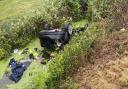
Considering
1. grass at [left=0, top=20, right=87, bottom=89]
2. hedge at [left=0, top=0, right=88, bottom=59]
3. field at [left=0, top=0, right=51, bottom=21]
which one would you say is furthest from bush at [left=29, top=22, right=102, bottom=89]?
field at [left=0, top=0, right=51, bottom=21]

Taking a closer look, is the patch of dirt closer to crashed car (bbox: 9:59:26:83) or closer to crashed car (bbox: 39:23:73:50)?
crashed car (bbox: 39:23:73:50)

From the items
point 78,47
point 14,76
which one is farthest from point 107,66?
point 14,76

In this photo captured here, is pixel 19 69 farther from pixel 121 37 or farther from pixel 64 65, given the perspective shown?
pixel 121 37

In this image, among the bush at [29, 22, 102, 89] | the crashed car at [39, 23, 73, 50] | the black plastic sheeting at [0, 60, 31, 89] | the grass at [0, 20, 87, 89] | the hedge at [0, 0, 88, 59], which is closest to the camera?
the bush at [29, 22, 102, 89]

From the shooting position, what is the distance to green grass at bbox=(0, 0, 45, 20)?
40.7 feet

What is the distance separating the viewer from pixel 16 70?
8.53m

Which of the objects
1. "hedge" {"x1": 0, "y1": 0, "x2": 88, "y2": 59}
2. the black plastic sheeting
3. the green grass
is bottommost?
the black plastic sheeting

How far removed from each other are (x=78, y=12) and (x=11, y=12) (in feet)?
10.9

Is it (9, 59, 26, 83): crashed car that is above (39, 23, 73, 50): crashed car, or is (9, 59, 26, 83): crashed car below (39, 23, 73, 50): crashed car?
below

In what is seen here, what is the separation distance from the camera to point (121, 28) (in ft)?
29.6

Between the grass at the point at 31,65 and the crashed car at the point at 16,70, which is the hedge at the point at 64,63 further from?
the crashed car at the point at 16,70

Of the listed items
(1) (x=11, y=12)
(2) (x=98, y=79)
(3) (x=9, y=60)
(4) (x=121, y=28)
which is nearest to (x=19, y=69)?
(3) (x=9, y=60)

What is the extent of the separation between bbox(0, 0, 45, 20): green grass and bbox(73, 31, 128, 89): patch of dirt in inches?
176

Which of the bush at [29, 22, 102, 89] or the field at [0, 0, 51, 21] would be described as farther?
the field at [0, 0, 51, 21]
